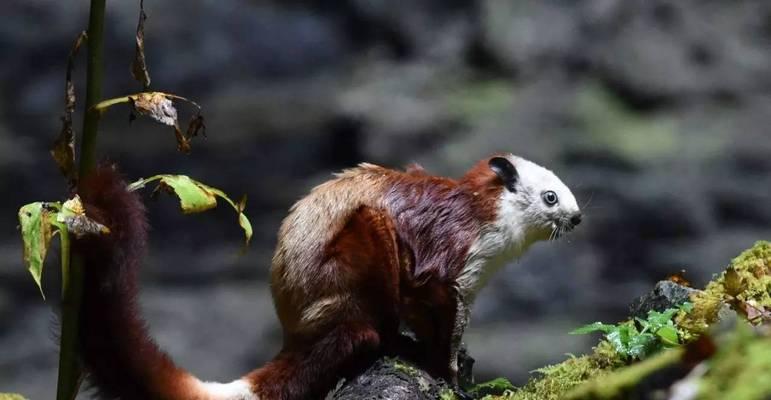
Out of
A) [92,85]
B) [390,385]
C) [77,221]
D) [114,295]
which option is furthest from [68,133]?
[390,385]

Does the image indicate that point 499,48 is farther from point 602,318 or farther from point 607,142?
point 602,318

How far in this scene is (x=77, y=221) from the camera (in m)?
1.87

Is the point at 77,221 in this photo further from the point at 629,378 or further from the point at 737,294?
the point at 737,294

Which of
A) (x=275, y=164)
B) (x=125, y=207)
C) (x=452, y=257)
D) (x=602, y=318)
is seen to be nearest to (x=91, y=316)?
(x=125, y=207)

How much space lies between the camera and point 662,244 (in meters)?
5.39

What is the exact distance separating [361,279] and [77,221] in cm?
91

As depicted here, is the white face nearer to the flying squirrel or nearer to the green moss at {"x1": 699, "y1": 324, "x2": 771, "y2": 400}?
the flying squirrel

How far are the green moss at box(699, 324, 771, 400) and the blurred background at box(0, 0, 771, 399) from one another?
3.98 m

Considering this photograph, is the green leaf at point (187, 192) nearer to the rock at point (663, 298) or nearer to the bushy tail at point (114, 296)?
the bushy tail at point (114, 296)

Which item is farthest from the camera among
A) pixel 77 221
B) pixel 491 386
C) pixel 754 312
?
pixel 491 386

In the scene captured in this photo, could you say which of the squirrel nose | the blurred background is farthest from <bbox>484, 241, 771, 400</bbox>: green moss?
the blurred background

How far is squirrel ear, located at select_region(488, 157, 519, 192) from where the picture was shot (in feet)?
9.48

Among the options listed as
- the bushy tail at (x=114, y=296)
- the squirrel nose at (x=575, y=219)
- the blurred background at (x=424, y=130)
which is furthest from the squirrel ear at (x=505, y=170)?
the blurred background at (x=424, y=130)

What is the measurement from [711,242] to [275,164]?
99.1 inches
